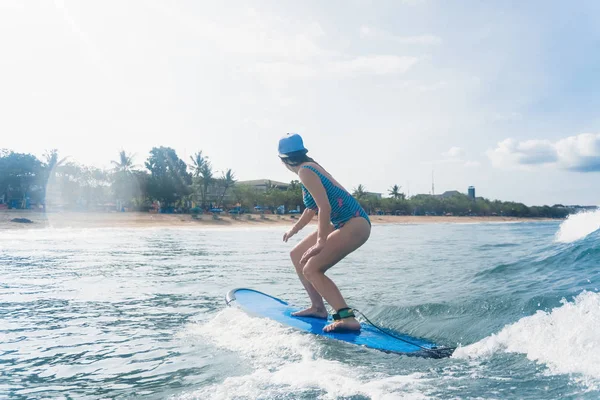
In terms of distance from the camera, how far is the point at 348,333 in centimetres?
427

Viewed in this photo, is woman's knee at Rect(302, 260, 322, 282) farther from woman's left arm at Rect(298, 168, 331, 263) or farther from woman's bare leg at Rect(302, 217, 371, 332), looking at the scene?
woman's left arm at Rect(298, 168, 331, 263)

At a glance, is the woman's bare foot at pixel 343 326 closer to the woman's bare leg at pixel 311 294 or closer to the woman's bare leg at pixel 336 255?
the woman's bare leg at pixel 336 255

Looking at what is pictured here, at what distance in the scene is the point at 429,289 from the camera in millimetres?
7250

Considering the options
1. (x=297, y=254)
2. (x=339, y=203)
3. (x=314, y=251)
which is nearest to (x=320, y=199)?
(x=339, y=203)

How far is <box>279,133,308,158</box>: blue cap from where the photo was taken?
4.42 metres

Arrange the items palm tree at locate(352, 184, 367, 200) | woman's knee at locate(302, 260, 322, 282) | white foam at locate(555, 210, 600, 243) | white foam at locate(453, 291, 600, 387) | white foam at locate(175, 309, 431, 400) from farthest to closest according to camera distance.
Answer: palm tree at locate(352, 184, 367, 200) → white foam at locate(555, 210, 600, 243) → woman's knee at locate(302, 260, 322, 282) → white foam at locate(453, 291, 600, 387) → white foam at locate(175, 309, 431, 400)

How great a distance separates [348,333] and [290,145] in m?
1.78

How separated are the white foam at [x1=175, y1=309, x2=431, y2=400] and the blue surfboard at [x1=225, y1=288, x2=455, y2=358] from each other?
0.23 meters

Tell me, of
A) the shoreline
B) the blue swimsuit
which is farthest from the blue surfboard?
the shoreline

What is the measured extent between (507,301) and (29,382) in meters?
4.84

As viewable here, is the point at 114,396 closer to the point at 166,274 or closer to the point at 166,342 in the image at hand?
the point at 166,342

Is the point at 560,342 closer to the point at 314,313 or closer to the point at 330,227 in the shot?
the point at 330,227

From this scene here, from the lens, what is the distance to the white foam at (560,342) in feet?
10.3

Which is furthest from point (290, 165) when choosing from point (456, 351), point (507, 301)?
point (507, 301)
